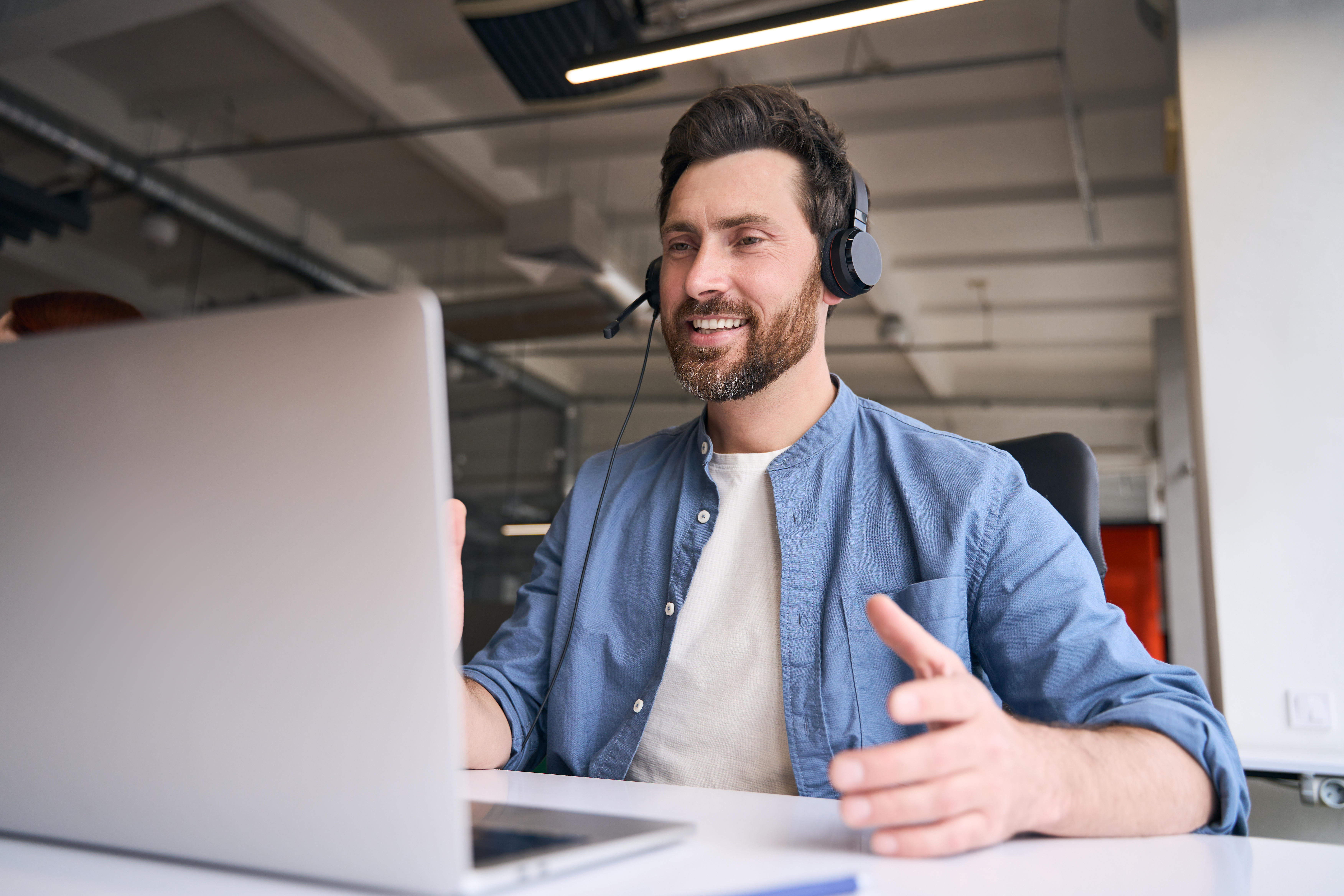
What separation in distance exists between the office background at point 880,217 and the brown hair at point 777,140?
1690 mm

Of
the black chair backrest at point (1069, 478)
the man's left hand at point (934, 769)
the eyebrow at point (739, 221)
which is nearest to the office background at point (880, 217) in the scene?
the black chair backrest at point (1069, 478)

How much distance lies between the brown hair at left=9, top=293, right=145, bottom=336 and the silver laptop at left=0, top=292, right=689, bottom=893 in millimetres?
1107

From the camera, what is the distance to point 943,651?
58 cm

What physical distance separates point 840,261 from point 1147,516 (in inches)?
470

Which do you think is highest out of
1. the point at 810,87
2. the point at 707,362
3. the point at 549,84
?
the point at 810,87

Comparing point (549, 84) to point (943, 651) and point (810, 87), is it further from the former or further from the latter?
point (943, 651)

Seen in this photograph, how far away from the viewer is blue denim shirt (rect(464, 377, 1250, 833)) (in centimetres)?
87

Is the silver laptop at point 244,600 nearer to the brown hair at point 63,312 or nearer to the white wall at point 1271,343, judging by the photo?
the brown hair at point 63,312

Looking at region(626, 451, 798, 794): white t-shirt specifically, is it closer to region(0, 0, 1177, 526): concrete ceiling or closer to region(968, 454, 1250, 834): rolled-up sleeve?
region(968, 454, 1250, 834): rolled-up sleeve

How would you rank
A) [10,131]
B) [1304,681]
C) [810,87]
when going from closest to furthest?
[1304,681]
[810,87]
[10,131]

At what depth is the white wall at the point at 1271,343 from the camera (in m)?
2.38

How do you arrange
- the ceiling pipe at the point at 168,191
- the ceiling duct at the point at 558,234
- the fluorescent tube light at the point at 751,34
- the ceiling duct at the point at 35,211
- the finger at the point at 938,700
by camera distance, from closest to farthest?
the finger at the point at 938,700, the fluorescent tube light at the point at 751,34, the ceiling duct at the point at 35,211, the ceiling pipe at the point at 168,191, the ceiling duct at the point at 558,234

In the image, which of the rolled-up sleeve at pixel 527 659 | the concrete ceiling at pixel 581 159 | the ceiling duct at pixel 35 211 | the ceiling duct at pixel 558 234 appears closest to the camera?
the rolled-up sleeve at pixel 527 659

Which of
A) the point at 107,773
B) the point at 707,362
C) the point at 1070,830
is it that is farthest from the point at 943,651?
the point at 707,362
